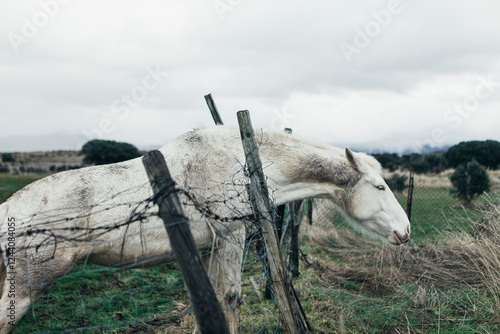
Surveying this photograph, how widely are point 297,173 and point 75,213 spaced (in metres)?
2.25

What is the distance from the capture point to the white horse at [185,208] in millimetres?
2742

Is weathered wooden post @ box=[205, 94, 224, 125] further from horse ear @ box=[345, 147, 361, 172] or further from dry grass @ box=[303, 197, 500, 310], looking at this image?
dry grass @ box=[303, 197, 500, 310]

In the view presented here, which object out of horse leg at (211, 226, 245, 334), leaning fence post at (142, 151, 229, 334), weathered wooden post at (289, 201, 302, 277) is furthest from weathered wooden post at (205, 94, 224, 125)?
leaning fence post at (142, 151, 229, 334)

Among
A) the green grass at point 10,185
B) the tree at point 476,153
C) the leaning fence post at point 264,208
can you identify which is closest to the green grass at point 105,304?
the leaning fence post at point 264,208

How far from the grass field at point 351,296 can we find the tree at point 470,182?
8.65m

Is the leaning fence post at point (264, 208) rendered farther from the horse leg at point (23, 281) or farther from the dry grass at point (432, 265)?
the dry grass at point (432, 265)

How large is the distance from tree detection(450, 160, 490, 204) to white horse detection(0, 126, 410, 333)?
1227 cm

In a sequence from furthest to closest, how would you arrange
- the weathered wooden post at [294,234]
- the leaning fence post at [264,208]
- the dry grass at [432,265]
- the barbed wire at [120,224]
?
the weathered wooden post at [294,234] < the dry grass at [432,265] < the leaning fence post at [264,208] < the barbed wire at [120,224]

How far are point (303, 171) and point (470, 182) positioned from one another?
43.1 ft

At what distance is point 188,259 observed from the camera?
183cm

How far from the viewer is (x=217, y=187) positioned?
3.42m

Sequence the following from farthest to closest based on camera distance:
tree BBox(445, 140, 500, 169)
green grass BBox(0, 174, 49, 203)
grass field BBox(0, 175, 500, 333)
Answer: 1. tree BBox(445, 140, 500, 169)
2. green grass BBox(0, 174, 49, 203)
3. grass field BBox(0, 175, 500, 333)

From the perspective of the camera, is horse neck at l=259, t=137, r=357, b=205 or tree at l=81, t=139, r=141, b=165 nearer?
horse neck at l=259, t=137, r=357, b=205

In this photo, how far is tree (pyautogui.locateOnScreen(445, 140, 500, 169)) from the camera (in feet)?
116
